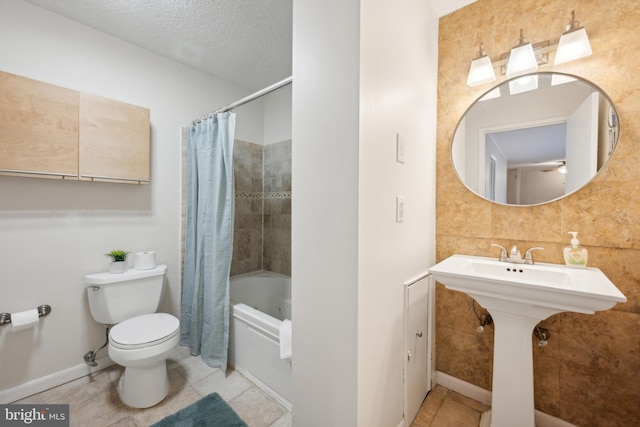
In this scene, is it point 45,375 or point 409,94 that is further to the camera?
point 45,375

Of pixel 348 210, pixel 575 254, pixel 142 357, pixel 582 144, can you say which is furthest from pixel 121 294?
pixel 582 144

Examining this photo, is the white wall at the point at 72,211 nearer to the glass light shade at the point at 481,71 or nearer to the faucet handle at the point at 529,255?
the glass light shade at the point at 481,71

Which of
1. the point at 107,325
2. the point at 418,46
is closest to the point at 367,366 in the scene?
the point at 418,46

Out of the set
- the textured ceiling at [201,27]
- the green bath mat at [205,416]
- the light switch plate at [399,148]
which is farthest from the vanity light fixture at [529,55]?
the green bath mat at [205,416]

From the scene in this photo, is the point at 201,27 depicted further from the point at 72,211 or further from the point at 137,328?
the point at 137,328

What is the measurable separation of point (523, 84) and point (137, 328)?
2.70 meters

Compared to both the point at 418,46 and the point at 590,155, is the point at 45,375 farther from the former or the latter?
the point at 590,155

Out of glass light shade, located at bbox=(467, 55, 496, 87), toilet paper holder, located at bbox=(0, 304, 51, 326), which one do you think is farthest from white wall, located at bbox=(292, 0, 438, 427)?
toilet paper holder, located at bbox=(0, 304, 51, 326)

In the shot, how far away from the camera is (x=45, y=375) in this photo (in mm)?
1661

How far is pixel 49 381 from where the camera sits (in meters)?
1.66

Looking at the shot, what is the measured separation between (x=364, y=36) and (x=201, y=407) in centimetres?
206

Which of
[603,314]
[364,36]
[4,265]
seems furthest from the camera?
[4,265]

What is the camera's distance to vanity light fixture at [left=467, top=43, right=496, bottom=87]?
151 centimetres

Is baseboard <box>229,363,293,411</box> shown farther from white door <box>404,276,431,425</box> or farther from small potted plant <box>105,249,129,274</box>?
small potted plant <box>105,249,129,274</box>
